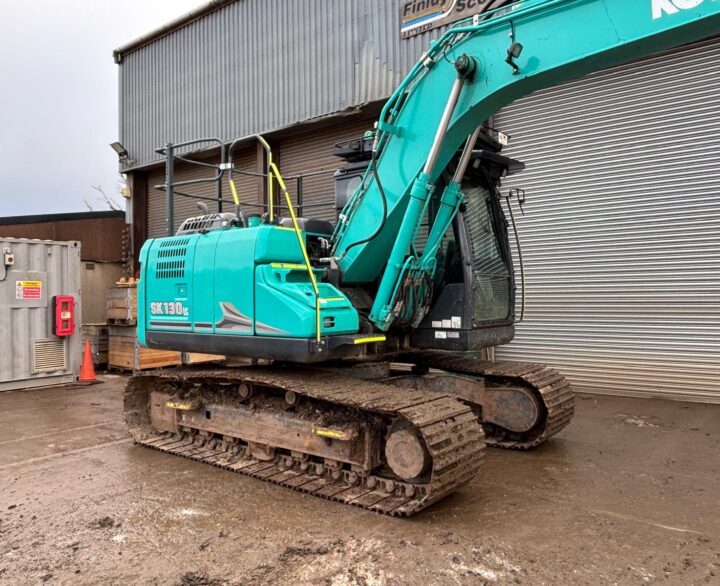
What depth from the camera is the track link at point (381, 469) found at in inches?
160

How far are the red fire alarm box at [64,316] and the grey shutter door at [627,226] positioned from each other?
731cm

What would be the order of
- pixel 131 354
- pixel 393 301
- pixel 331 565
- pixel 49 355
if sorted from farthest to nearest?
pixel 131 354
pixel 49 355
pixel 393 301
pixel 331 565

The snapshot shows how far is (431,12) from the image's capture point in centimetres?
999

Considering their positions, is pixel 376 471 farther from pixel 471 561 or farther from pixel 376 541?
pixel 471 561

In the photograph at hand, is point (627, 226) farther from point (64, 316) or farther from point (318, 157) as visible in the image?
point (64, 316)

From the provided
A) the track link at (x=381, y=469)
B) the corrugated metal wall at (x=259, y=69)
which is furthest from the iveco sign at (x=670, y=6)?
the corrugated metal wall at (x=259, y=69)

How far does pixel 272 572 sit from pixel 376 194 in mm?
3062

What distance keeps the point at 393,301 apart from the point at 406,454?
131 centimetres

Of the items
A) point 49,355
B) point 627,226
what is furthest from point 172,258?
point 627,226

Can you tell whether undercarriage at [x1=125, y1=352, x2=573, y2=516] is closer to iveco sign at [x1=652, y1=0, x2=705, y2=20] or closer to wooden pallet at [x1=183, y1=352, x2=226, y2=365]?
wooden pallet at [x1=183, y1=352, x2=226, y2=365]

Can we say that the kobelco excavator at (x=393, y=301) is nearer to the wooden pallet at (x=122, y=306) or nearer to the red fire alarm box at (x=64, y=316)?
the red fire alarm box at (x=64, y=316)

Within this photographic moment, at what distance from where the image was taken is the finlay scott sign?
9607mm

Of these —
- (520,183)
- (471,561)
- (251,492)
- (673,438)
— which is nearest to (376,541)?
(471,561)

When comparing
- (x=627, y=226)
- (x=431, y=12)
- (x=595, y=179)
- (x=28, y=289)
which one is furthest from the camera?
(x=431, y=12)
